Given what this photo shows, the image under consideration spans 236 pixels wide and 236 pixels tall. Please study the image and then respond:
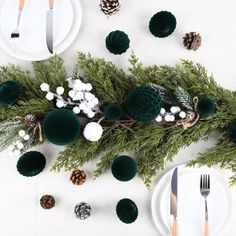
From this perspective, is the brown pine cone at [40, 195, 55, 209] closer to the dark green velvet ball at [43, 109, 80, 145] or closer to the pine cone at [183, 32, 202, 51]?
the dark green velvet ball at [43, 109, 80, 145]

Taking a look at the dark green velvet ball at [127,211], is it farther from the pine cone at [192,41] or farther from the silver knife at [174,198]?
the pine cone at [192,41]

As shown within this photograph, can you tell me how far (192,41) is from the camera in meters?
0.90

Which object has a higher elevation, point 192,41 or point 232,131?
point 192,41

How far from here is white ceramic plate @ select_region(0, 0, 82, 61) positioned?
0.92 metres

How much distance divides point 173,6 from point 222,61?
18 centimetres

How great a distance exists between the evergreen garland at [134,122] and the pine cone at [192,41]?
1.9 inches

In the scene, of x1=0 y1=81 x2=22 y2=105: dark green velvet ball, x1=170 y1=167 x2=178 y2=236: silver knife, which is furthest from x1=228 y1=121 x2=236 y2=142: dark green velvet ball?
x1=0 y1=81 x2=22 y2=105: dark green velvet ball

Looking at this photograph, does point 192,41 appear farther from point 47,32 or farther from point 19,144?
point 19,144

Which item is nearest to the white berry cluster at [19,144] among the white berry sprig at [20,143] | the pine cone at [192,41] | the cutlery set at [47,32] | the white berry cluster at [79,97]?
the white berry sprig at [20,143]

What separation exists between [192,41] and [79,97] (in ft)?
0.99

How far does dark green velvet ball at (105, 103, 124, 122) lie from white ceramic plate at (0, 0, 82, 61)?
206mm

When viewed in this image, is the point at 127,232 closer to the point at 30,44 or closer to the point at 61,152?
the point at 61,152

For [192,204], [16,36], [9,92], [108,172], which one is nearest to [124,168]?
[108,172]

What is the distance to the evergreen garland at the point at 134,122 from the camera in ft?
2.84
